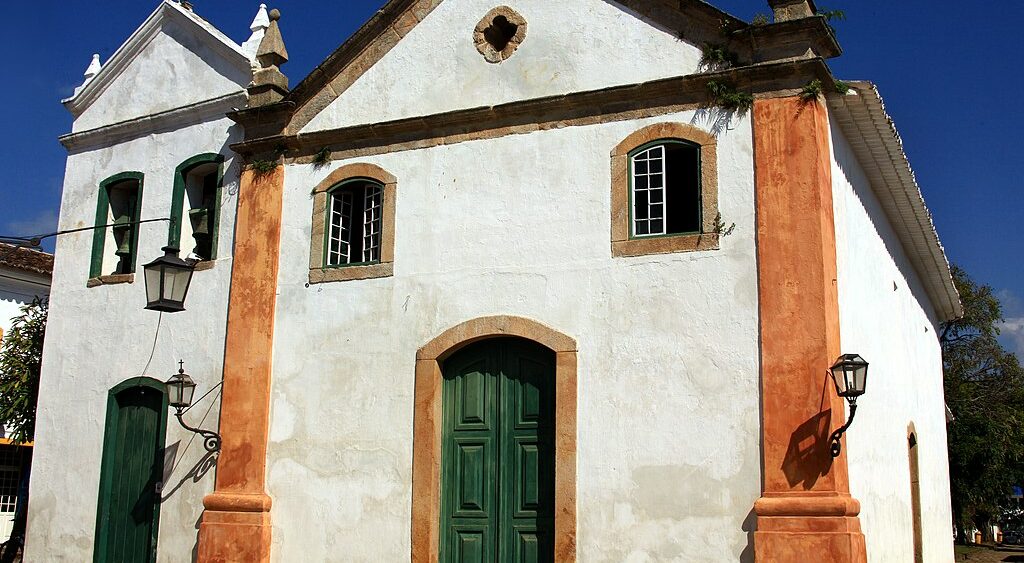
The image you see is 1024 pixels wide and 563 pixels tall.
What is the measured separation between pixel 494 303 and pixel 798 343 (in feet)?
10.2

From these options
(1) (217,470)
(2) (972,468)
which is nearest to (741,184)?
(1) (217,470)

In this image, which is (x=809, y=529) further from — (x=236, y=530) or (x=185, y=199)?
(x=185, y=199)

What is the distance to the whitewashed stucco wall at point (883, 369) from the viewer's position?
10.2 metres

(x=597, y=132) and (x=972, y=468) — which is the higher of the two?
(x=597, y=132)

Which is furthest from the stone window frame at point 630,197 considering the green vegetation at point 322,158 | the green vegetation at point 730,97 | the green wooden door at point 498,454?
the green vegetation at point 322,158

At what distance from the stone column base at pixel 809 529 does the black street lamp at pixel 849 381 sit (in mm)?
461

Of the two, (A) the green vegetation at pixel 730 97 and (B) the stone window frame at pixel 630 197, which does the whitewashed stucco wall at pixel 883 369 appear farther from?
(B) the stone window frame at pixel 630 197

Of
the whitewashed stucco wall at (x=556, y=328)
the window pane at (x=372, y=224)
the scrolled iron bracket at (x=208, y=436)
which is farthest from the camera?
the scrolled iron bracket at (x=208, y=436)

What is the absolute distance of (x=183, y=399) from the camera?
11.8 m

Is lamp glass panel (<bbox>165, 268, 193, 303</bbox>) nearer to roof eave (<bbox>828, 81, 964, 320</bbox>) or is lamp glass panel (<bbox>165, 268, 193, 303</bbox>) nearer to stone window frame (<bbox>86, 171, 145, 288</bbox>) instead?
stone window frame (<bbox>86, 171, 145, 288</bbox>)

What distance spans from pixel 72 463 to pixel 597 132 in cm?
787

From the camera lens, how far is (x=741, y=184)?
32.6 ft

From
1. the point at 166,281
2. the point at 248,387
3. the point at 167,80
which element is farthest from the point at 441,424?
the point at 167,80

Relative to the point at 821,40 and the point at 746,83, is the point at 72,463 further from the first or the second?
the point at 821,40
